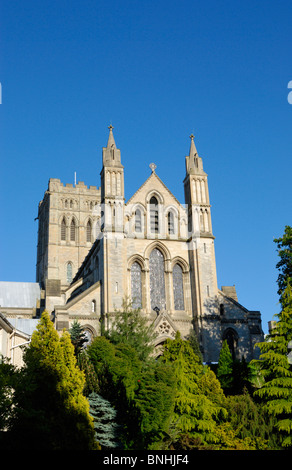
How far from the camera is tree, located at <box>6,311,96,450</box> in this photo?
16.6 metres

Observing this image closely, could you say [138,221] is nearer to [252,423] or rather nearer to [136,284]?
[136,284]

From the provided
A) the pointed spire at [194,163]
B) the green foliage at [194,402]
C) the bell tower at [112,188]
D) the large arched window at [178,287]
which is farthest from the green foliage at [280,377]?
the pointed spire at [194,163]

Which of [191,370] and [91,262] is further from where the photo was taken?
[91,262]

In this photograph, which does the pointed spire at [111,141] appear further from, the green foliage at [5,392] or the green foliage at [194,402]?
the green foliage at [5,392]

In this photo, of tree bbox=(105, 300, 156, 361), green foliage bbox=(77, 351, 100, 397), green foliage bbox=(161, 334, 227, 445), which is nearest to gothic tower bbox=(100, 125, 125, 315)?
tree bbox=(105, 300, 156, 361)

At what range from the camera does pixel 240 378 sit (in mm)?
31875

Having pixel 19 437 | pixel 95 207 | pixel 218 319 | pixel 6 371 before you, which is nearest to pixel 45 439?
pixel 19 437

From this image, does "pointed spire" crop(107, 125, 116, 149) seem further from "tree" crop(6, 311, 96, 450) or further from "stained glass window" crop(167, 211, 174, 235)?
"tree" crop(6, 311, 96, 450)

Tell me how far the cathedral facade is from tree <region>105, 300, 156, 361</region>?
155cm

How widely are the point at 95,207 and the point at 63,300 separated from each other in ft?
94.6

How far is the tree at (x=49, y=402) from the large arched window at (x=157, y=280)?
2254 cm

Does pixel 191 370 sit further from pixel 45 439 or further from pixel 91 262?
pixel 91 262

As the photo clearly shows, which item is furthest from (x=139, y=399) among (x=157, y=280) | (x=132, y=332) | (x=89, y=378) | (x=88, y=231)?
(x=88, y=231)

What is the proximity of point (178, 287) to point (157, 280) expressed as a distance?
1.77m
